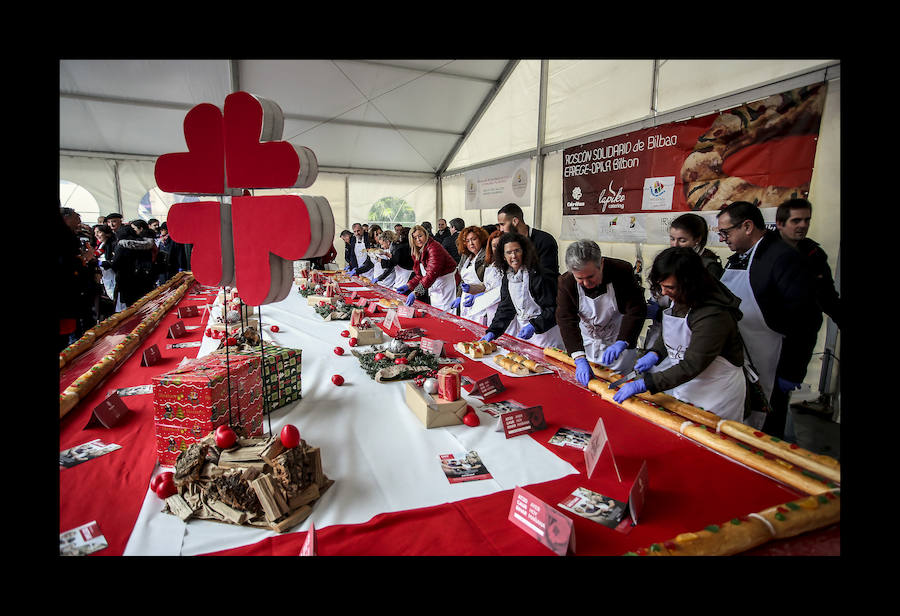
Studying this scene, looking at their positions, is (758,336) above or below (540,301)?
below

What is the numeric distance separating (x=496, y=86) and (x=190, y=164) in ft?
25.8

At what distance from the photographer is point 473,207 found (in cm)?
920

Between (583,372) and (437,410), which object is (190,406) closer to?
(437,410)

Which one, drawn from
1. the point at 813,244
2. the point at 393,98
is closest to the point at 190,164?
the point at 813,244

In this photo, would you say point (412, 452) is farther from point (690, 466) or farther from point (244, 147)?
point (244, 147)

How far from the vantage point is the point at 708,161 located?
433 cm

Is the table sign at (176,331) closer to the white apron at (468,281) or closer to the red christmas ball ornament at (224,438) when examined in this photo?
the red christmas ball ornament at (224,438)

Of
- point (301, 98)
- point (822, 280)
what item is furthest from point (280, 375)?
point (301, 98)

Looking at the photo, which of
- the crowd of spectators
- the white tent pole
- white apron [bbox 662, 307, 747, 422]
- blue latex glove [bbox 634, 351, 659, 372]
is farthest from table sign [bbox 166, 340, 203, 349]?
the white tent pole

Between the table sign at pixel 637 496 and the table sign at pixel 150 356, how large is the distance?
2.46 m

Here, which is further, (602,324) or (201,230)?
(602,324)

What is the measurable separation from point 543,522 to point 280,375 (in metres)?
1.24

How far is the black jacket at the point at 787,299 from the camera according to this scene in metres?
2.42

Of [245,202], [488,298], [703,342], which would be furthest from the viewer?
[488,298]
